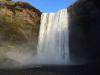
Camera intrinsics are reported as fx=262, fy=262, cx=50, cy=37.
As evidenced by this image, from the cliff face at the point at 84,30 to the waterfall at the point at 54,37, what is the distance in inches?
73.6

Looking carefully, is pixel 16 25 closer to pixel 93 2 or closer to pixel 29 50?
pixel 29 50

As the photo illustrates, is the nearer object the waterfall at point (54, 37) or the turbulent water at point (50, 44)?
the turbulent water at point (50, 44)

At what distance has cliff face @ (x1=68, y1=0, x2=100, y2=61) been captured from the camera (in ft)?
167

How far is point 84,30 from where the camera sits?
2110 inches

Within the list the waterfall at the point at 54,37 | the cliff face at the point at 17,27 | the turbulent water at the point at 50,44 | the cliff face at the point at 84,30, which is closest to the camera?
the cliff face at the point at 84,30

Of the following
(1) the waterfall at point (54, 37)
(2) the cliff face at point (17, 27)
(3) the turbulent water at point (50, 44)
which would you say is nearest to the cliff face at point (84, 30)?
(1) the waterfall at point (54, 37)

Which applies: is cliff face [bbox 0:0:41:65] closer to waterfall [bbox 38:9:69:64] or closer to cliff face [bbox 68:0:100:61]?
waterfall [bbox 38:9:69:64]

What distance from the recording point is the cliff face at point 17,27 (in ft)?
184

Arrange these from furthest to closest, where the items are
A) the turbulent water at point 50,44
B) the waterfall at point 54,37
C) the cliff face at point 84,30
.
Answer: the waterfall at point 54,37, the turbulent water at point 50,44, the cliff face at point 84,30

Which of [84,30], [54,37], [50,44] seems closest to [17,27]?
[50,44]

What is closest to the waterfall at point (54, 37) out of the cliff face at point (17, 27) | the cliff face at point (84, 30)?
the cliff face at point (17, 27)

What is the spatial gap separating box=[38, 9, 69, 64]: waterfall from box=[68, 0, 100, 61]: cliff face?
187cm

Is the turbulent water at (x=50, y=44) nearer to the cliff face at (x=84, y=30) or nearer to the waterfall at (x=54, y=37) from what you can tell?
the waterfall at (x=54, y=37)

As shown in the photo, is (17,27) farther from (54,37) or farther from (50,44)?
(54,37)
